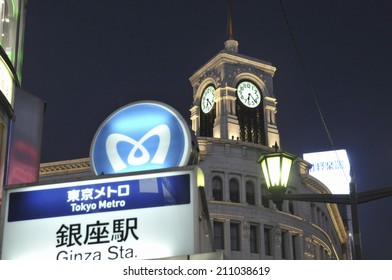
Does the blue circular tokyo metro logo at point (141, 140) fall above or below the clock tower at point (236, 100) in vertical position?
below

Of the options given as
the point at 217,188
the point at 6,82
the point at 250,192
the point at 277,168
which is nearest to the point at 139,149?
the point at 277,168

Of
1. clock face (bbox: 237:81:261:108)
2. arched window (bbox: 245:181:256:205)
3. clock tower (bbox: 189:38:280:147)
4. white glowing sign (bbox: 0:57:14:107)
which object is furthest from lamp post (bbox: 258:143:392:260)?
clock face (bbox: 237:81:261:108)

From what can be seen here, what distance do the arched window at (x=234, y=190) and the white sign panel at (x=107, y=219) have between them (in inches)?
1820

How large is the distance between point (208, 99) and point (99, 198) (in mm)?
59681

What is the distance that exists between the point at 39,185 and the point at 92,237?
34.9 inches

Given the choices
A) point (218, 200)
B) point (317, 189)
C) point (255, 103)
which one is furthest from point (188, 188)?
point (255, 103)

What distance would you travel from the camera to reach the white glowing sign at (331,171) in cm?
9769

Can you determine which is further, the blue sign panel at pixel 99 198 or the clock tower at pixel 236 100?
the clock tower at pixel 236 100

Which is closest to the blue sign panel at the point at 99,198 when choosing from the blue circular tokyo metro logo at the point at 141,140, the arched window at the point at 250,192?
the blue circular tokyo metro logo at the point at 141,140

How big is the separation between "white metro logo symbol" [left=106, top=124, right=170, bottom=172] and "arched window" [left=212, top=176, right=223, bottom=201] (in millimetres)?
44336

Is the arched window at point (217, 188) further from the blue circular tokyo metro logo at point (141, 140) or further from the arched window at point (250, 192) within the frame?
the blue circular tokyo metro logo at point (141, 140)

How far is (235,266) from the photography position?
5.60 m

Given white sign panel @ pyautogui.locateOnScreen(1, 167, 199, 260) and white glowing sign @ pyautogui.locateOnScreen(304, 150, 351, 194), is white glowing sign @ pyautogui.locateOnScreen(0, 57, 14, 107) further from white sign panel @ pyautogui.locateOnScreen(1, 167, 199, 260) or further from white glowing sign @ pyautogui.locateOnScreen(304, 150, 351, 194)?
white glowing sign @ pyautogui.locateOnScreen(304, 150, 351, 194)

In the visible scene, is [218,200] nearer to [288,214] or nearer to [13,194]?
[288,214]
